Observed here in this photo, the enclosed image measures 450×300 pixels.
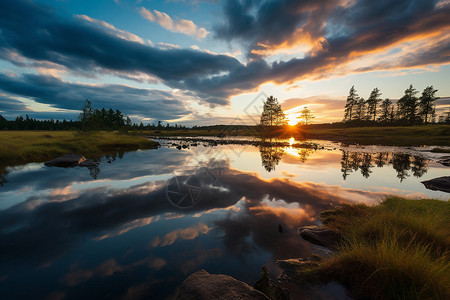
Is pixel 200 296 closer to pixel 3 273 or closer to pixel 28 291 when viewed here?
pixel 28 291

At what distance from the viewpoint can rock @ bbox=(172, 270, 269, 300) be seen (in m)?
3.77

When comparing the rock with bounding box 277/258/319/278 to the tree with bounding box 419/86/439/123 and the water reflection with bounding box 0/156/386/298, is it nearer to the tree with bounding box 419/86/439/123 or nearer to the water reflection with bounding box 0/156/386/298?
the water reflection with bounding box 0/156/386/298

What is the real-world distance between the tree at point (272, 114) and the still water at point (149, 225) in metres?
82.9

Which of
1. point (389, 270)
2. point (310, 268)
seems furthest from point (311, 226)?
point (389, 270)

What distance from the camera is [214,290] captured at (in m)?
3.91

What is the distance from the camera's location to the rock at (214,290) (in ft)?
12.4

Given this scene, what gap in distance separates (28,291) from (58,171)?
57.8 ft

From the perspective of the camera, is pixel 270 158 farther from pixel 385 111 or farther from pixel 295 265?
pixel 385 111

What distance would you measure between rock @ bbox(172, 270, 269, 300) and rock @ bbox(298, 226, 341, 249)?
13.3 feet

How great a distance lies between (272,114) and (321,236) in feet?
311

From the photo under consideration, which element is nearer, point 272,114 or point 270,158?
point 270,158

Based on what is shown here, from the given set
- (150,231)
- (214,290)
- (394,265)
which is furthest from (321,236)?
(150,231)

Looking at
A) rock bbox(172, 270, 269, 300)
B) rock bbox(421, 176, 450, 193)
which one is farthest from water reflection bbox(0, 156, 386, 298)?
rock bbox(421, 176, 450, 193)

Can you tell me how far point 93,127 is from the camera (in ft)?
145
